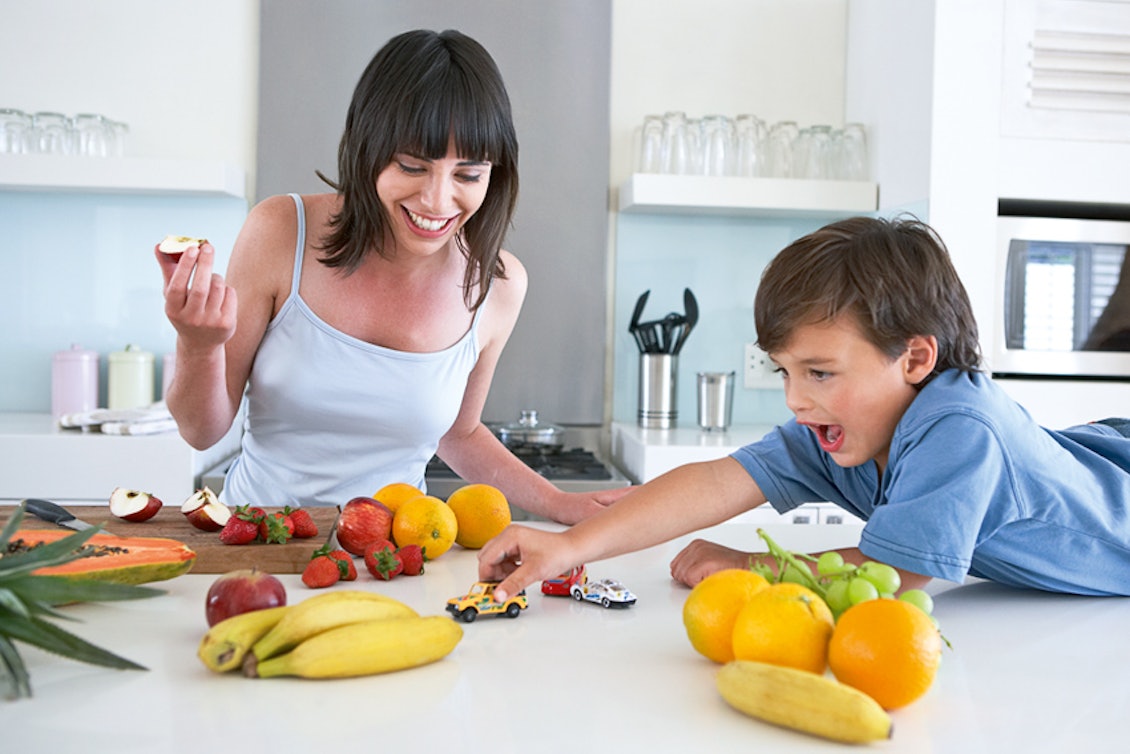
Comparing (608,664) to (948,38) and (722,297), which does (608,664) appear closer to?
(948,38)

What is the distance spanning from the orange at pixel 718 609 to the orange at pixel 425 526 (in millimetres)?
403

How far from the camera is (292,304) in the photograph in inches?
61.9

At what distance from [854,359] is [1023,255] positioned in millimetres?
1731

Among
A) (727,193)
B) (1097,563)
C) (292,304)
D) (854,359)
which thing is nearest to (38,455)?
(292,304)

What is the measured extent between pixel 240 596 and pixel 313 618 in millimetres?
87

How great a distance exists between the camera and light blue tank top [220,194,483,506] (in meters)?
1.58

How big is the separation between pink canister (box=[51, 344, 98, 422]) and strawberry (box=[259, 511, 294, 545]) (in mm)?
1989

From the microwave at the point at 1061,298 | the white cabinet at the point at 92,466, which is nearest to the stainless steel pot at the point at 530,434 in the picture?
the white cabinet at the point at 92,466

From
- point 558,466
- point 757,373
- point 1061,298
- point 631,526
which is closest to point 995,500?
point 631,526

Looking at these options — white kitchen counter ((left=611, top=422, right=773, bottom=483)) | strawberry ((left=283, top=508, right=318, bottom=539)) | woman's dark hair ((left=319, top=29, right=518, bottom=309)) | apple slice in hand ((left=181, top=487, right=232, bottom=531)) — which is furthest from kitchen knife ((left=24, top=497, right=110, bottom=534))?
white kitchen counter ((left=611, top=422, right=773, bottom=483))

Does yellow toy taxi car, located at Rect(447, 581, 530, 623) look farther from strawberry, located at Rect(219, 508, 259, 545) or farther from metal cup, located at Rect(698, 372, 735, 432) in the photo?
metal cup, located at Rect(698, 372, 735, 432)

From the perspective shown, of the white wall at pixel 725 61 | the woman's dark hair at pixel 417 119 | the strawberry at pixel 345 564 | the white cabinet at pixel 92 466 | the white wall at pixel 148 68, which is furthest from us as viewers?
the white wall at pixel 725 61

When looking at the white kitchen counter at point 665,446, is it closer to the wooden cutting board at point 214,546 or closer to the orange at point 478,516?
the orange at point 478,516

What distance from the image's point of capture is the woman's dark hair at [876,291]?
1.11 m
